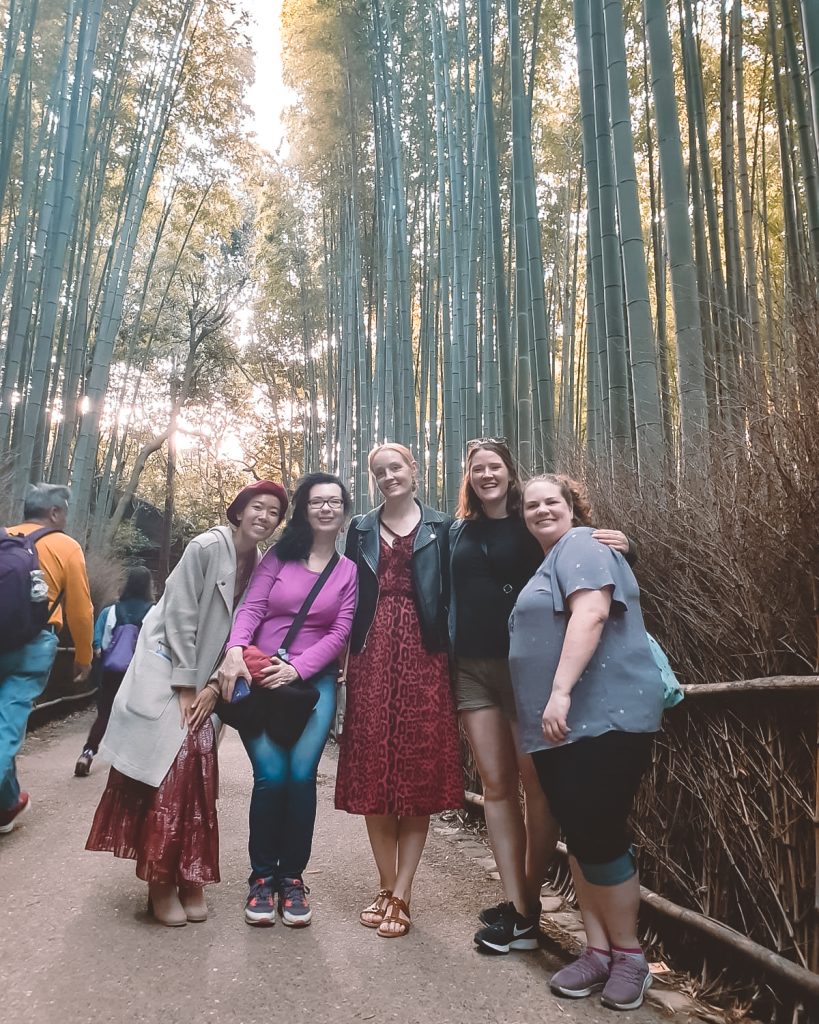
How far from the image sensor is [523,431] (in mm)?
3729

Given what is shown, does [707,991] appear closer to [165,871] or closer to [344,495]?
[165,871]

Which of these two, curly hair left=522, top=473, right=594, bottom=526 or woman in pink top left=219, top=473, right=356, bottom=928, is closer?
curly hair left=522, top=473, right=594, bottom=526

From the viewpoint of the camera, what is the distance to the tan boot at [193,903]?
1916mm

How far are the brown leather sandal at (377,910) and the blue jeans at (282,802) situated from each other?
0.70 feet

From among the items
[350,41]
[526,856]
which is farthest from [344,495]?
[350,41]

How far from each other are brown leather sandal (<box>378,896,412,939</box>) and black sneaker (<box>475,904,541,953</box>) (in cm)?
21

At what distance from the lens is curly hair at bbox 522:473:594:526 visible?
A: 5.97 ft

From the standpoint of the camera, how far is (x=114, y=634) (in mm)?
4176

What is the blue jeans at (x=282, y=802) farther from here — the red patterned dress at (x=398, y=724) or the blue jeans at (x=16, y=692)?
the blue jeans at (x=16, y=692)

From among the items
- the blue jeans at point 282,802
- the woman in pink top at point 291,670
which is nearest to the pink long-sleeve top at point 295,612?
the woman in pink top at point 291,670

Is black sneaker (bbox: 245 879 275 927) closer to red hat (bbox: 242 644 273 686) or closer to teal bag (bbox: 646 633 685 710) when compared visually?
red hat (bbox: 242 644 273 686)

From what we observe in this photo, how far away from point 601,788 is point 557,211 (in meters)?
7.87

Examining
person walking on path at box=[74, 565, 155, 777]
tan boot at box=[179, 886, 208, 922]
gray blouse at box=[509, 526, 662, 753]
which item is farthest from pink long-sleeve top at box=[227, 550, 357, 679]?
person walking on path at box=[74, 565, 155, 777]

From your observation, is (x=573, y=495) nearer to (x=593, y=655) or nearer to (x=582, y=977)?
(x=593, y=655)
